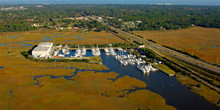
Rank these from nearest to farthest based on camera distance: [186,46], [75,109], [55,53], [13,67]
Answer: [75,109], [13,67], [55,53], [186,46]

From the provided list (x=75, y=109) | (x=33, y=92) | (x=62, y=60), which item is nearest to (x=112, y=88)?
(x=75, y=109)

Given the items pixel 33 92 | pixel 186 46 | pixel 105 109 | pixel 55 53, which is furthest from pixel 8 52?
pixel 186 46

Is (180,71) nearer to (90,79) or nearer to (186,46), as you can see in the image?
(90,79)

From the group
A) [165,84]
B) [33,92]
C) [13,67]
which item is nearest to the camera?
[33,92]

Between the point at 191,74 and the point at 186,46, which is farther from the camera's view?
the point at 186,46

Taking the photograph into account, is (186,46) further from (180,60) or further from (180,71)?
(180,71)

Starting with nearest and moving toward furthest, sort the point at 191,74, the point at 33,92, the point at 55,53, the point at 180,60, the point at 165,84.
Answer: the point at 33,92 → the point at 165,84 → the point at 191,74 → the point at 180,60 → the point at 55,53
